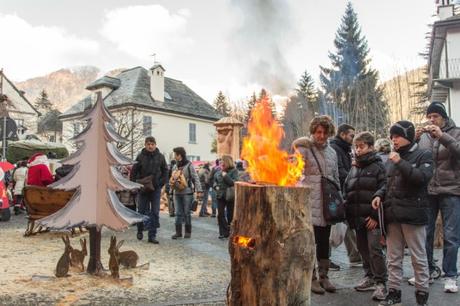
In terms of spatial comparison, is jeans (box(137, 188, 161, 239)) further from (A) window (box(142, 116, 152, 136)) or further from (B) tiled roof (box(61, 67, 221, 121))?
(B) tiled roof (box(61, 67, 221, 121))

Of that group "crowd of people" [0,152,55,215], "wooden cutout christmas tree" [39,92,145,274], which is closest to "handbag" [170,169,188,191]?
"wooden cutout christmas tree" [39,92,145,274]

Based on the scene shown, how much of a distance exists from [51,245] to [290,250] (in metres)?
6.96

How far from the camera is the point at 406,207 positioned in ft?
16.0

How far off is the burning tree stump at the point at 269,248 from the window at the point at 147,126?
3205 cm

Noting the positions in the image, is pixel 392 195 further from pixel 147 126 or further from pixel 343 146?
pixel 147 126

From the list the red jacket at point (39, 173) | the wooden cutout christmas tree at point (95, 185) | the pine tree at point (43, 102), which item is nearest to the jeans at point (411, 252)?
the wooden cutout christmas tree at point (95, 185)

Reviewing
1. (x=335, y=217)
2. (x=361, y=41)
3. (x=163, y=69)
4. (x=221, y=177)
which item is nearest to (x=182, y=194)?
(x=221, y=177)

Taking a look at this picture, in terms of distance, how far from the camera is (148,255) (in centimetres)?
812

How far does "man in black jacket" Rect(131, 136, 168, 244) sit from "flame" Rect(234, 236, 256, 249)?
553 centimetres

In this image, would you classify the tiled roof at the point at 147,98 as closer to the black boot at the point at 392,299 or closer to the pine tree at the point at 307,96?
the pine tree at the point at 307,96

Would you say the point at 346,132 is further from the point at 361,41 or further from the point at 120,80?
the point at 361,41

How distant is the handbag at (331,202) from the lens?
17.8ft

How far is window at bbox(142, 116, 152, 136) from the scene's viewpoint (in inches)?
1420

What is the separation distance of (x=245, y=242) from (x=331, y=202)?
1900 mm
